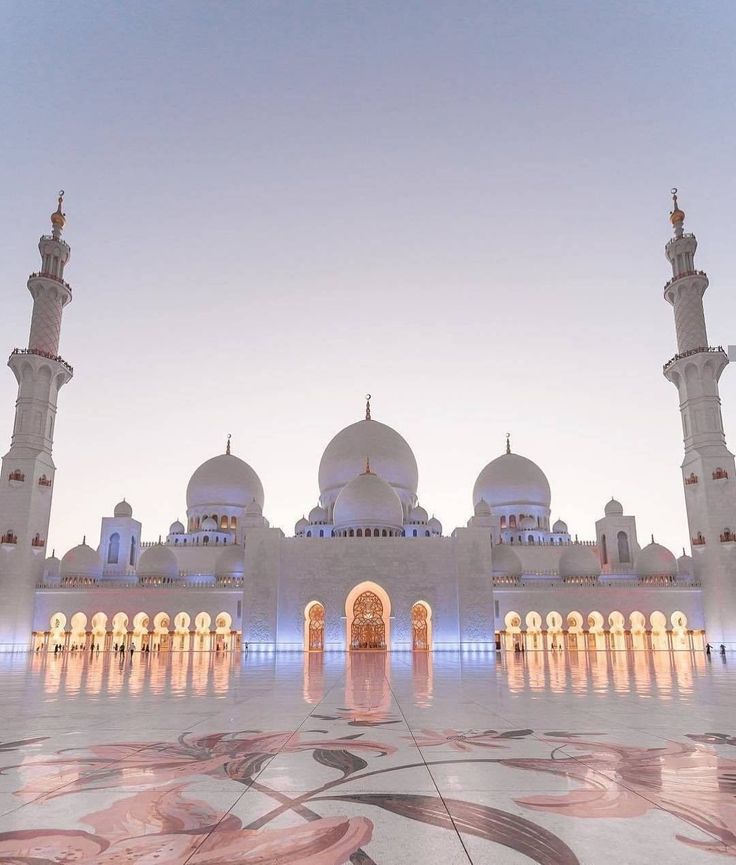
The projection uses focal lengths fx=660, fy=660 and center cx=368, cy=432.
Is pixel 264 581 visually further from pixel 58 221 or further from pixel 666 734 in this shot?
pixel 666 734

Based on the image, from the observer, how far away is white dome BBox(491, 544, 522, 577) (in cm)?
3266

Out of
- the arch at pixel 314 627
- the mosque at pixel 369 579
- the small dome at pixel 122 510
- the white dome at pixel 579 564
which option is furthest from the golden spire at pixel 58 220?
the white dome at pixel 579 564

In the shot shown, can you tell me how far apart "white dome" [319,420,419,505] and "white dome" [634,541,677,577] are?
43.0ft

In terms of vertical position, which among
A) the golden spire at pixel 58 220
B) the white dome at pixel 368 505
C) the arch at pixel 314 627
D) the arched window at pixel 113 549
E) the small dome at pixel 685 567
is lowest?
the arch at pixel 314 627

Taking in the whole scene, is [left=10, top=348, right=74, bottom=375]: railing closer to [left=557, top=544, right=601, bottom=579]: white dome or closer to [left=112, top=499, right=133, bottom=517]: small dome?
[left=112, top=499, right=133, bottom=517]: small dome

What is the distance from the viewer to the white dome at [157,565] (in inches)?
1281

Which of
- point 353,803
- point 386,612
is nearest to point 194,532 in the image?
point 386,612

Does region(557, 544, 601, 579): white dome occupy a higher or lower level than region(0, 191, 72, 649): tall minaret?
lower

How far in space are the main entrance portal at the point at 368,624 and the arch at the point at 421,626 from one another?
133cm

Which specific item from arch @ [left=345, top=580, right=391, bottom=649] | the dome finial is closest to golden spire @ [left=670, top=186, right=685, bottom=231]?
the dome finial

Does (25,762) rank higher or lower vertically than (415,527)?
lower

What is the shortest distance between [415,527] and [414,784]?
32612mm

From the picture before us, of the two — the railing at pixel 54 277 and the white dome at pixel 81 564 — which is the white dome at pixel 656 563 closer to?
the white dome at pixel 81 564

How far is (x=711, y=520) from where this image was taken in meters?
29.9
